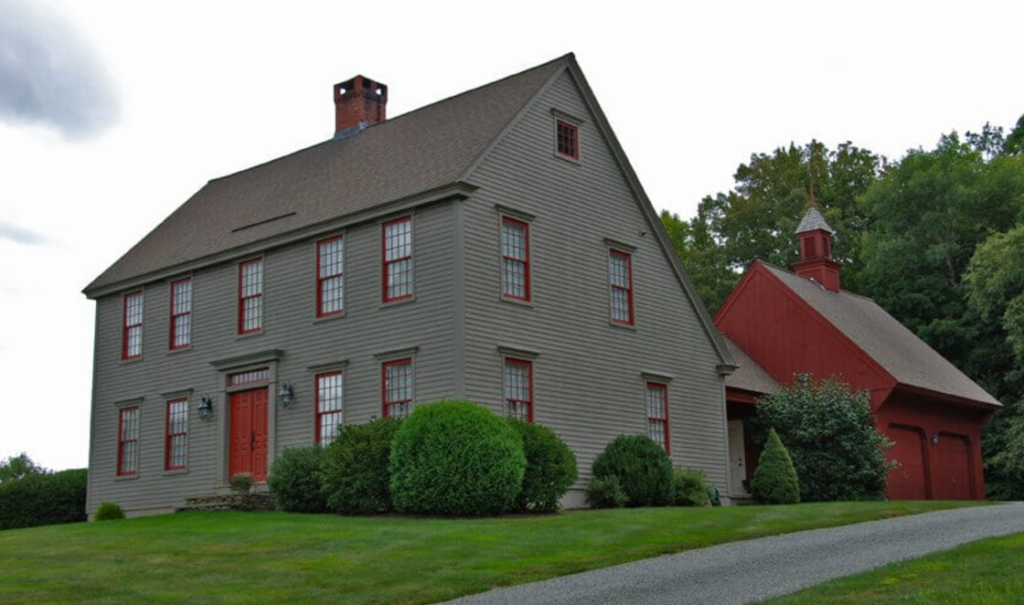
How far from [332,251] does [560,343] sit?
5.40 meters

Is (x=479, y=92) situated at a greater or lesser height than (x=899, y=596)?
greater

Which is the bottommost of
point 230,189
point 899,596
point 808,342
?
point 899,596

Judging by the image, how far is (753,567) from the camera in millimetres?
13906

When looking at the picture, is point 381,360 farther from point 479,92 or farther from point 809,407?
point 809,407

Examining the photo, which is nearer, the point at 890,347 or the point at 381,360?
the point at 381,360

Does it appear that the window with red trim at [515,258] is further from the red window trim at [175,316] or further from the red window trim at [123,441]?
the red window trim at [123,441]

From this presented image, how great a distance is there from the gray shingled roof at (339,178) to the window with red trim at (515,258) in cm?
181

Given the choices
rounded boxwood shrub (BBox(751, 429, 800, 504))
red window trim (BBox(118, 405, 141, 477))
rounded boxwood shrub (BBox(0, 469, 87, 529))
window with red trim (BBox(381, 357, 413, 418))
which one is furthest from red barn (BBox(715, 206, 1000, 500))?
rounded boxwood shrub (BBox(0, 469, 87, 529))

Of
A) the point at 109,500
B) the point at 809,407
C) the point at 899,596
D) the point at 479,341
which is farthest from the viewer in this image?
the point at 809,407

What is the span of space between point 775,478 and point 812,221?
15.0 m

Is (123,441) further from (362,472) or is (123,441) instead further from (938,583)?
(938,583)

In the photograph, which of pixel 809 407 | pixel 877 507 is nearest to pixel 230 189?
pixel 809 407

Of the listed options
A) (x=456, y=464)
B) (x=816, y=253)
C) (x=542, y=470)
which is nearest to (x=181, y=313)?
(x=456, y=464)

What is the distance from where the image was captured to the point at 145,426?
1180 inches
